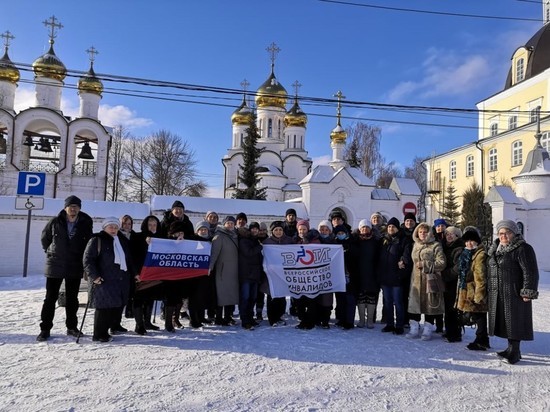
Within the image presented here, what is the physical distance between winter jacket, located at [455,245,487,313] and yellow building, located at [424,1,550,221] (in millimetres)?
27454

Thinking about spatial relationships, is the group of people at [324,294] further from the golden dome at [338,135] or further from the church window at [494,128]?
the church window at [494,128]

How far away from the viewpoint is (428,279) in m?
6.19

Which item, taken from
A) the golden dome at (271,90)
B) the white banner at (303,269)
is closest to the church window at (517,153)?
the golden dome at (271,90)

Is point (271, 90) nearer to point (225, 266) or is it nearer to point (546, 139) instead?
point (546, 139)

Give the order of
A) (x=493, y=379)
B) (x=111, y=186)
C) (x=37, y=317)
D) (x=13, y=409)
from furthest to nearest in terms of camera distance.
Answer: (x=111, y=186)
(x=37, y=317)
(x=493, y=379)
(x=13, y=409)

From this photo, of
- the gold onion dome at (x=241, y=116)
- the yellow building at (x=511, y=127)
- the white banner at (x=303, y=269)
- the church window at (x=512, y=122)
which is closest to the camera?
the white banner at (x=303, y=269)

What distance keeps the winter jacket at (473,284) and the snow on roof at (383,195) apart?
2094 cm

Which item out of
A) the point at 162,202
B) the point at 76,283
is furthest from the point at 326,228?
the point at 162,202

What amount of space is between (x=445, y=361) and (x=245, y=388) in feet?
8.73

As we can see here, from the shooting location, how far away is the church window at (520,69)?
34.5 meters

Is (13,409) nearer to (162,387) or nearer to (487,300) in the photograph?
(162,387)

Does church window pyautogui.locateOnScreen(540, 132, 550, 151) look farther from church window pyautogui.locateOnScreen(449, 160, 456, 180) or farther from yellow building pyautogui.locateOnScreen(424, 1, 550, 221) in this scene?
church window pyautogui.locateOnScreen(449, 160, 456, 180)

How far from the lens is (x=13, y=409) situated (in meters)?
3.60

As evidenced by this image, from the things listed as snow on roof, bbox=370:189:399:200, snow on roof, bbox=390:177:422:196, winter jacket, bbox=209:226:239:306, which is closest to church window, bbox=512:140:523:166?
snow on roof, bbox=390:177:422:196
